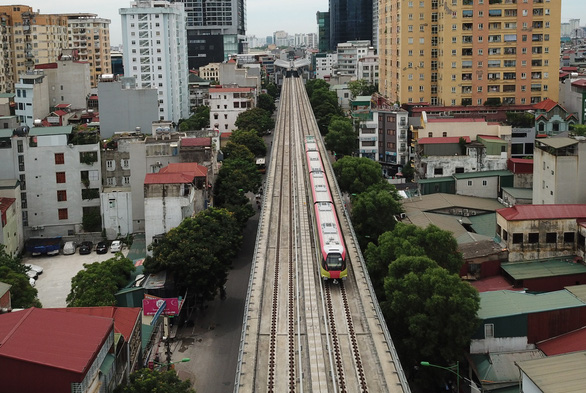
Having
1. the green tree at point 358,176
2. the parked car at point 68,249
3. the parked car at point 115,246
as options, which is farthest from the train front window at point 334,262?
the parked car at point 68,249

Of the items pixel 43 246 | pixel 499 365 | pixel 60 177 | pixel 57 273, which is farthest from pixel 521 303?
pixel 60 177

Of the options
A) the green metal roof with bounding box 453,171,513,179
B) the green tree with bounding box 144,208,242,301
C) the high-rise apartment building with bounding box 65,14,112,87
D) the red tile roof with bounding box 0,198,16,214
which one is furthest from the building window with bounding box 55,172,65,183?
the high-rise apartment building with bounding box 65,14,112,87

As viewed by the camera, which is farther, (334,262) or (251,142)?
(251,142)

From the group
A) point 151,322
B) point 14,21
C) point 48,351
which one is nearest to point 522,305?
point 151,322

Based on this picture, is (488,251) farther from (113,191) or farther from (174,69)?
(174,69)

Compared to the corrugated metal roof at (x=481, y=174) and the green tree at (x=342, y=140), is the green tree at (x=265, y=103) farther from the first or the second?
the corrugated metal roof at (x=481, y=174)

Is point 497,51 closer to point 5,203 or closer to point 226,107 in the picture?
point 226,107
